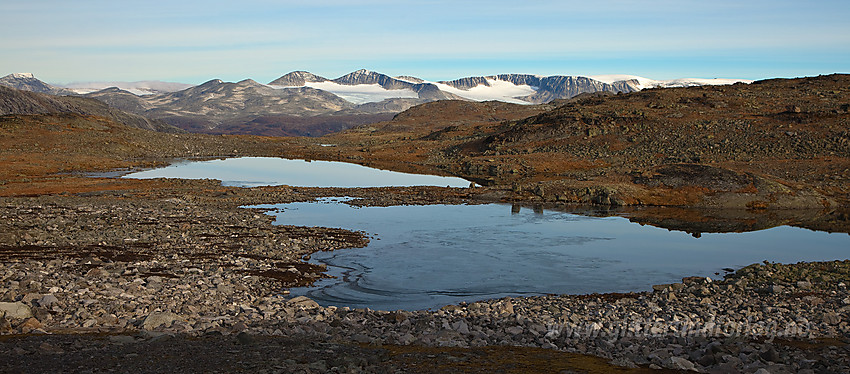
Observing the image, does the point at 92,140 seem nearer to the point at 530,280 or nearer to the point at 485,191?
the point at 485,191

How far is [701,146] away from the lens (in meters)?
67.8

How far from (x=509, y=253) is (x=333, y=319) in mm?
13706

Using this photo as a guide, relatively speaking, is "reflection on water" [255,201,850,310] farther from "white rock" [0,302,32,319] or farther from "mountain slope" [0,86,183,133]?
"mountain slope" [0,86,183,133]

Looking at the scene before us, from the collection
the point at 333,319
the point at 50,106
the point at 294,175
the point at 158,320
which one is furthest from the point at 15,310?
the point at 50,106

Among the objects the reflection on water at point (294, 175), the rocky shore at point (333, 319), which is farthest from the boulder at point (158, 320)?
the reflection on water at point (294, 175)

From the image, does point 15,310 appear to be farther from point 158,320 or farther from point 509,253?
point 509,253

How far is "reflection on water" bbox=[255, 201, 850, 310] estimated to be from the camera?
74.1 ft

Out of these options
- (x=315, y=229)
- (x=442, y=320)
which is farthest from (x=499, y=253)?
(x=442, y=320)

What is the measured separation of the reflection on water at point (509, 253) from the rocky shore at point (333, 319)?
204 cm

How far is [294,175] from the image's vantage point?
2680 inches

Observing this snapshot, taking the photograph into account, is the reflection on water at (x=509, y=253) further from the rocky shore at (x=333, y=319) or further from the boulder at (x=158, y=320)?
the boulder at (x=158, y=320)

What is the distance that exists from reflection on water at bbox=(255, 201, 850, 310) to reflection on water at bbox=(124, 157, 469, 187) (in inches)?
646

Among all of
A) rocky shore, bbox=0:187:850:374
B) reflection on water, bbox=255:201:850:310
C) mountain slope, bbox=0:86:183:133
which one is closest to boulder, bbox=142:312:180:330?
rocky shore, bbox=0:187:850:374

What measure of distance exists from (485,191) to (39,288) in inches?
1415
